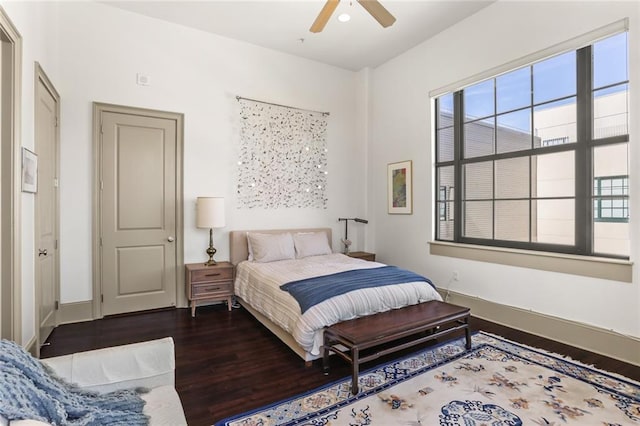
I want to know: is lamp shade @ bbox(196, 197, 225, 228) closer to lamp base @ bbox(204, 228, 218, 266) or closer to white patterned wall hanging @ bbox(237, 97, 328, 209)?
lamp base @ bbox(204, 228, 218, 266)

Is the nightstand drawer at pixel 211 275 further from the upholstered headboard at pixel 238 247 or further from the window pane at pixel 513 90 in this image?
the window pane at pixel 513 90

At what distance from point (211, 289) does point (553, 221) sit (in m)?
3.76

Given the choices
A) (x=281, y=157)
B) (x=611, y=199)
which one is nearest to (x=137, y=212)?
(x=281, y=157)

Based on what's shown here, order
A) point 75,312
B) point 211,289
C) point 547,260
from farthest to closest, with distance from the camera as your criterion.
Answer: point 211,289
point 75,312
point 547,260

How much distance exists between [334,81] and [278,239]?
9.02ft

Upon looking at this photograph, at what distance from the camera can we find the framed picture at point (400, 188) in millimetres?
4695

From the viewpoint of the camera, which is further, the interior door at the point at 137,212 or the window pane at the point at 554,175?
the interior door at the point at 137,212

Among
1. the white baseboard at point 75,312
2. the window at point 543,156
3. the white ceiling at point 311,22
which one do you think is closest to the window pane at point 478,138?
the window at point 543,156

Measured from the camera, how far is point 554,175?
3279mm

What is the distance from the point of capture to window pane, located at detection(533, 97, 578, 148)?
10.3 ft

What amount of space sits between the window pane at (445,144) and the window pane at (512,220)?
2.95 feet

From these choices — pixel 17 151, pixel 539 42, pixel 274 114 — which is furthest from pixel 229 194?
pixel 539 42

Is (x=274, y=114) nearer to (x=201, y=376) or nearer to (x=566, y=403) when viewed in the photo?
(x=201, y=376)

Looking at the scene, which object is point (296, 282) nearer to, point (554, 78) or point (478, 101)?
point (478, 101)
